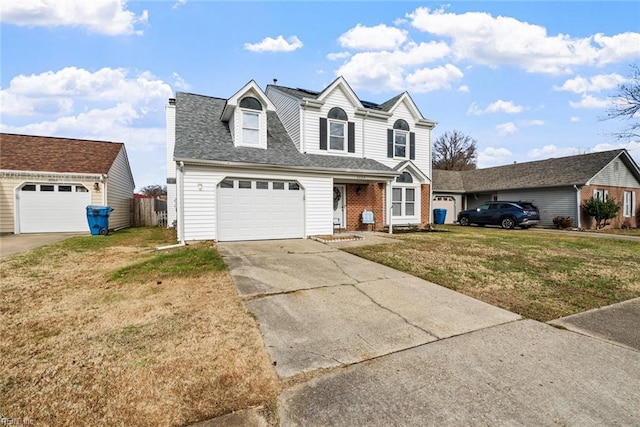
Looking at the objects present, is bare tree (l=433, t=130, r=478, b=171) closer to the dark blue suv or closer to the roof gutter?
the dark blue suv

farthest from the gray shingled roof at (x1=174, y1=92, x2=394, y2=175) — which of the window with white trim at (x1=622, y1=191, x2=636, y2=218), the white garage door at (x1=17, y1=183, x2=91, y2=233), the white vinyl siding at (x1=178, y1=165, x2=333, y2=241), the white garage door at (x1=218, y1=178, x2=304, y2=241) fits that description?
the window with white trim at (x1=622, y1=191, x2=636, y2=218)

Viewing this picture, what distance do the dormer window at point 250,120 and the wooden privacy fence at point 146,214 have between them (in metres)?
11.6

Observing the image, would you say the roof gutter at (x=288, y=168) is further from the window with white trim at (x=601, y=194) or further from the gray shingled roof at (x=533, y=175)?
the window with white trim at (x=601, y=194)

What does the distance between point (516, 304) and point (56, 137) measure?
2213 centimetres

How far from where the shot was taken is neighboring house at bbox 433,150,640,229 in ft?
59.8

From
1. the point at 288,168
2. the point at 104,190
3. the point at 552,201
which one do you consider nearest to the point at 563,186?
the point at 552,201

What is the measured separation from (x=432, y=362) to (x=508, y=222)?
1850cm

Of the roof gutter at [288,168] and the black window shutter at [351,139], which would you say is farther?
the black window shutter at [351,139]

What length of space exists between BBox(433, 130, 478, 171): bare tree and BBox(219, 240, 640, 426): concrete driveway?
43.5 metres

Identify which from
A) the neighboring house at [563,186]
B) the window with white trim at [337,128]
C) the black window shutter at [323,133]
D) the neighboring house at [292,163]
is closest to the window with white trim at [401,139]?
the neighboring house at [292,163]

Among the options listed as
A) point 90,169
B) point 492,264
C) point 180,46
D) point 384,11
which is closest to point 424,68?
point 384,11

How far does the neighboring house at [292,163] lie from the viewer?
32.9 ft

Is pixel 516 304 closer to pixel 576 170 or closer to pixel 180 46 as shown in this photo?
pixel 180 46

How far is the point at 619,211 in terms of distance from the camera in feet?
64.8
